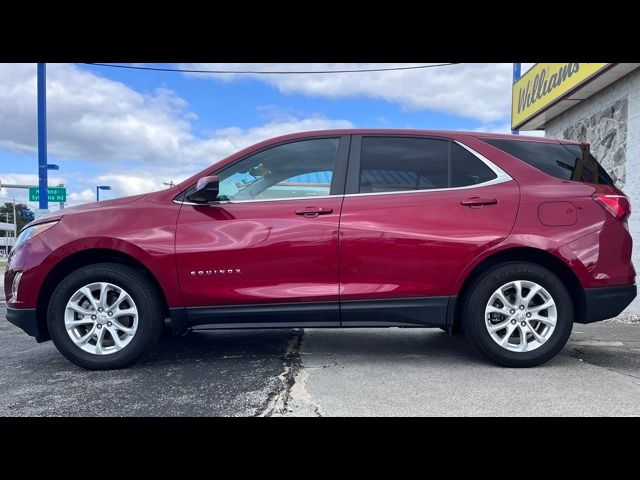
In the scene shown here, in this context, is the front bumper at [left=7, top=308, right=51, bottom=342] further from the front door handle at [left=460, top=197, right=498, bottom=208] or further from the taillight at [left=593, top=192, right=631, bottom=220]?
the taillight at [left=593, top=192, right=631, bottom=220]

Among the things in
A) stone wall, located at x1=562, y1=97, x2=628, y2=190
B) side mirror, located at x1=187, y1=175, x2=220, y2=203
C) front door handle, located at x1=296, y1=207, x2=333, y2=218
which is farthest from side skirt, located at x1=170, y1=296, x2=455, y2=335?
stone wall, located at x1=562, y1=97, x2=628, y2=190

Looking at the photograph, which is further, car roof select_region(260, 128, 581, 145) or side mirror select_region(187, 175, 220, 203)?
car roof select_region(260, 128, 581, 145)

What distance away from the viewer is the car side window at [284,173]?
3.70 meters

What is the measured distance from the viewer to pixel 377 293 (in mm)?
3508

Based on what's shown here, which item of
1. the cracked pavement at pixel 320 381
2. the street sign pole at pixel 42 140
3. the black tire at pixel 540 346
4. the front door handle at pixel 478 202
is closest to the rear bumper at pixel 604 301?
the black tire at pixel 540 346

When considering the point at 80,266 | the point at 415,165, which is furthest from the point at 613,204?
the point at 80,266

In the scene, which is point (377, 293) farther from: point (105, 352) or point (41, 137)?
point (41, 137)

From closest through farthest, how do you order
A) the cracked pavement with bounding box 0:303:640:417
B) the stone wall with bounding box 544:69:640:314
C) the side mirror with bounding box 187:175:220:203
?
the cracked pavement with bounding box 0:303:640:417 → the side mirror with bounding box 187:175:220:203 → the stone wall with bounding box 544:69:640:314

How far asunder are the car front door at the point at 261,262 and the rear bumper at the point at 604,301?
1.91 m

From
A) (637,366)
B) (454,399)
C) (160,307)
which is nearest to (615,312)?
(637,366)

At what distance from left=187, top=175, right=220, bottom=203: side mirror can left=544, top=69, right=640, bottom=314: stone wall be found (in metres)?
6.22

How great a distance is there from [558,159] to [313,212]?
→ 2021 millimetres

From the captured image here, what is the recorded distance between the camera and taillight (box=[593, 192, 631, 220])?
3576mm

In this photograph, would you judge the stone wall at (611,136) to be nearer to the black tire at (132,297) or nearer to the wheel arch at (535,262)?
the wheel arch at (535,262)
